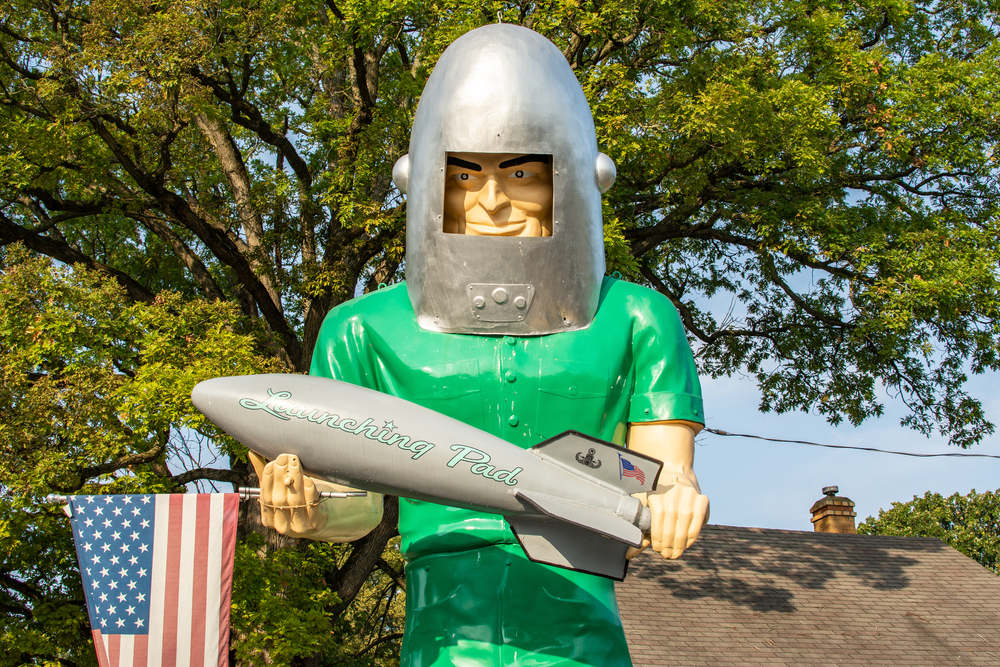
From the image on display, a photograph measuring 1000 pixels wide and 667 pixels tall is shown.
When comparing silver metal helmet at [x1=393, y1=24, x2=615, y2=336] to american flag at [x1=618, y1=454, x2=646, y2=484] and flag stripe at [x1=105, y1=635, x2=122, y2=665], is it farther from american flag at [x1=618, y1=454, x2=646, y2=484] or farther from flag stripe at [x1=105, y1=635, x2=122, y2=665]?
flag stripe at [x1=105, y1=635, x2=122, y2=665]

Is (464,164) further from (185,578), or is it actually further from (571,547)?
(185,578)

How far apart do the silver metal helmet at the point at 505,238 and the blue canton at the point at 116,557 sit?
294 centimetres

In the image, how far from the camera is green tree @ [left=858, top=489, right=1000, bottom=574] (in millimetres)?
32000

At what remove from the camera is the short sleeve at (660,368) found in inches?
150

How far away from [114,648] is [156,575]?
58 cm

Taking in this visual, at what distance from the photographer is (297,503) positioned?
11.6 feet

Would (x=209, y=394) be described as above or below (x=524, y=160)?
below

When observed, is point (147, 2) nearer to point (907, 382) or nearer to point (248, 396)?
point (248, 396)

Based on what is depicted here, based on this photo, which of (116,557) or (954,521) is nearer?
(116,557)

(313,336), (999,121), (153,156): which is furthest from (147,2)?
(999,121)

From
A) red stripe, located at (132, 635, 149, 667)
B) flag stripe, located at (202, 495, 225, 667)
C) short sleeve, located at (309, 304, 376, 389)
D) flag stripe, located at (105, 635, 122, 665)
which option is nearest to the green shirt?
short sleeve, located at (309, 304, 376, 389)

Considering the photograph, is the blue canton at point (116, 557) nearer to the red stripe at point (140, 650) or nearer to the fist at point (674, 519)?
the red stripe at point (140, 650)

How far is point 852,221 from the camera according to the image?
43.5 feet

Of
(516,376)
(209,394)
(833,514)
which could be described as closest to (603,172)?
(516,376)
